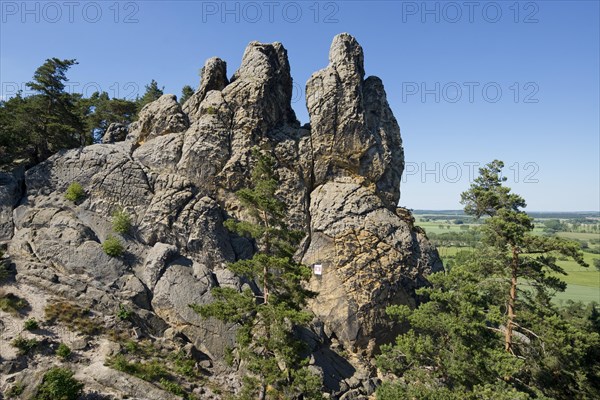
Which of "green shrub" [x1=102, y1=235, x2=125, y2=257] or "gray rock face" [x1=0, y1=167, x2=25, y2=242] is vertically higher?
"gray rock face" [x1=0, y1=167, x2=25, y2=242]

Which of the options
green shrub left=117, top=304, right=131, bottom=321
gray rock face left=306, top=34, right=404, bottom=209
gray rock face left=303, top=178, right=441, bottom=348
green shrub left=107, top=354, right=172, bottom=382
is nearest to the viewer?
green shrub left=107, top=354, right=172, bottom=382

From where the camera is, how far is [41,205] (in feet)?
102

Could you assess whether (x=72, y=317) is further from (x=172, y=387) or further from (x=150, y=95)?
(x=150, y=95)

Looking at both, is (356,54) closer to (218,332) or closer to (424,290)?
(424,290)

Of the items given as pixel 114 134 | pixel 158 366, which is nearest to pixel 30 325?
pixel 158 366

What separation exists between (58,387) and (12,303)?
10.0 meters

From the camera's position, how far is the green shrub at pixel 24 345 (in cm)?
2134

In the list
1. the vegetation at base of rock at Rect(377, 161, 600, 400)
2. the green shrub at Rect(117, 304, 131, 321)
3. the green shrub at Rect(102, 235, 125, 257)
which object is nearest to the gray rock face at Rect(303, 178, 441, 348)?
the vegetation at base of rock at Rect(377, 161, 600, 400)

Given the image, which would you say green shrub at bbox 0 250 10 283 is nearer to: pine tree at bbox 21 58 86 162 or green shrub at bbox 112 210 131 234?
green shrub at bbox 112 210 131 234

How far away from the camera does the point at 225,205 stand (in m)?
34.9

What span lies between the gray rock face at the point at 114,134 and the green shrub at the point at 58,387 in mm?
28476

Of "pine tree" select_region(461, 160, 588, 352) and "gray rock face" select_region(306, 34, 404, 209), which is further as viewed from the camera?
"gray rock face" select_region(306, 34, 404, 209)

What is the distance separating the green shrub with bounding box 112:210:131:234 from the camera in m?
30.2

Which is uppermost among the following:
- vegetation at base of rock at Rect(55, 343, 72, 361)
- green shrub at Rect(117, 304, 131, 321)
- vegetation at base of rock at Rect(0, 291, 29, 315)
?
vegetation at base of rock at Rect(0, 291, 29, 315)
